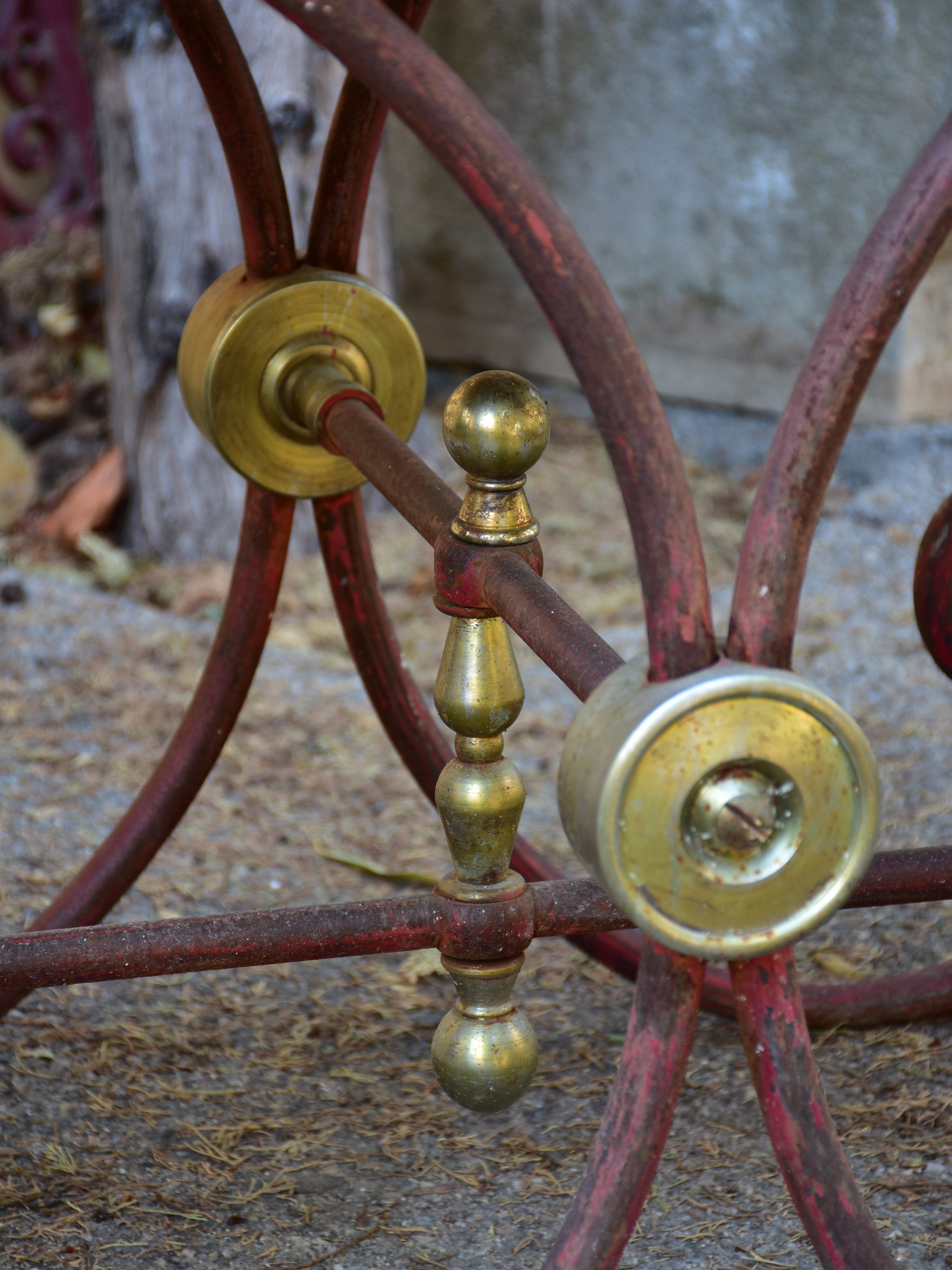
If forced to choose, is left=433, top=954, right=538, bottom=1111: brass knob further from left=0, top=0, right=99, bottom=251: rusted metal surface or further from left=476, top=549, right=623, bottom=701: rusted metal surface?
left=0, top=0, right=99, bottom=251: rusted metal surface

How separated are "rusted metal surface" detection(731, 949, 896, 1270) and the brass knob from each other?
0.25 metres

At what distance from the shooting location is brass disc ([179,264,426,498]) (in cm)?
107

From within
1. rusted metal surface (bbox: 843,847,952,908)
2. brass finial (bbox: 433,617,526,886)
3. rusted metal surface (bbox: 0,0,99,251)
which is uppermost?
rusted metal surface (bbox: 0,0,99,251)

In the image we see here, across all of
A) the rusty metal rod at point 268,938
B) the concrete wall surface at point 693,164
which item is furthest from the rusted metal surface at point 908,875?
the concrete wall surface at point 693,164

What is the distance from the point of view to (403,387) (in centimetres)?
118

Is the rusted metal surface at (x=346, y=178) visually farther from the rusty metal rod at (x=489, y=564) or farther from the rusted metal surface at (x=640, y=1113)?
the rusted metal surface at (x=640, y=1113)

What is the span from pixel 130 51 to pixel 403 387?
1735 millimetres

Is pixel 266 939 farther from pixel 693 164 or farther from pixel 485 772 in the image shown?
pixel 693 164

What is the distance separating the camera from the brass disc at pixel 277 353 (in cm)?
107

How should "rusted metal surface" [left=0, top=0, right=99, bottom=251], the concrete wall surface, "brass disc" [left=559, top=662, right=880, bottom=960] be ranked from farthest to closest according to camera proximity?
"rusted metal surface" [left=0, top=0, right=99, bottom=251], the concrete wall surface, "brass disc" [left=559, top=662, right=880, bottom=960]

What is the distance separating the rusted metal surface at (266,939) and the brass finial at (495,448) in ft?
0.78

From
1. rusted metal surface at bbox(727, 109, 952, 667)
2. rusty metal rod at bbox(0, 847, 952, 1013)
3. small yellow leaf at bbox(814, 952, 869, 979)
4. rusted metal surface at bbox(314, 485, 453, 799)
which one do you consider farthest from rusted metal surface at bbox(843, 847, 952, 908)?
small yellow leaf at bbox(814, 952, 869, 979)

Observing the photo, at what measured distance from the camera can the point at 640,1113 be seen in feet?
2.07

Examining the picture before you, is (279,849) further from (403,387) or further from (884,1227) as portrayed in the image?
(884,1227)
